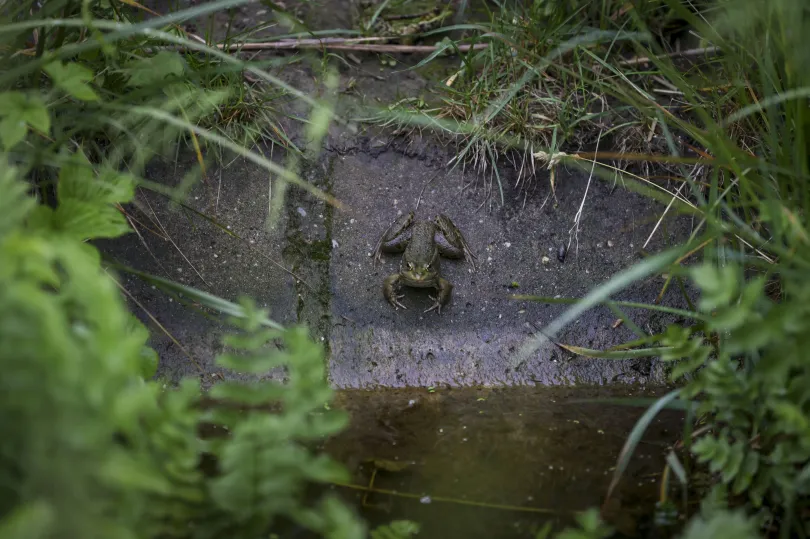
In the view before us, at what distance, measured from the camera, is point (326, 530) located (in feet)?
5.61

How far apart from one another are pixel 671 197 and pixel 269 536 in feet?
7.54

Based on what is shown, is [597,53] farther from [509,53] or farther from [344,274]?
[344,274]

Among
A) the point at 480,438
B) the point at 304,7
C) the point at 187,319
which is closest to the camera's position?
the point at 480,438

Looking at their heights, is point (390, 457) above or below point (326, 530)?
above

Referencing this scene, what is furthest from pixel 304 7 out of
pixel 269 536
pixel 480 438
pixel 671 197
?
pixel 269 536

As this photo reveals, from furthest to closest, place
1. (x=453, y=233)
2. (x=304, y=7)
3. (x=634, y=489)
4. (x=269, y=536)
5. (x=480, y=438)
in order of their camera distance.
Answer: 1. (x=304, y=7)
2. (x=453, y=233)
3. (x=480, y=438)
4. (x=634, y=489)
5. (x=269, y=536)

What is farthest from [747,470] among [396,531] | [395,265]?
[395,265]

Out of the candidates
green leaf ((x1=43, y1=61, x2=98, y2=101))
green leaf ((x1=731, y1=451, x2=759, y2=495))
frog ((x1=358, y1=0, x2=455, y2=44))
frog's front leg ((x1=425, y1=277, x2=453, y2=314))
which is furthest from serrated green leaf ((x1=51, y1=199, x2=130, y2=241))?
frog ((x1=358, y1=0, x2=455, y2=44))

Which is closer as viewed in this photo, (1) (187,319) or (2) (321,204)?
(1) (187,319)

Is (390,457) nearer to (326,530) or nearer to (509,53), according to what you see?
(326,530)

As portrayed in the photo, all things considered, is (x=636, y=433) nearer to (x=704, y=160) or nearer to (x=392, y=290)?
(x=704, y=160)

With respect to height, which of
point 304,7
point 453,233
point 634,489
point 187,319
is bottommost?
point 634,489

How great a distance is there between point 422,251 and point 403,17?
56.2 inches

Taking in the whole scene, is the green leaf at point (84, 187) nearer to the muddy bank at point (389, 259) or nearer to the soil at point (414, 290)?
the soil at point (414, 290)
